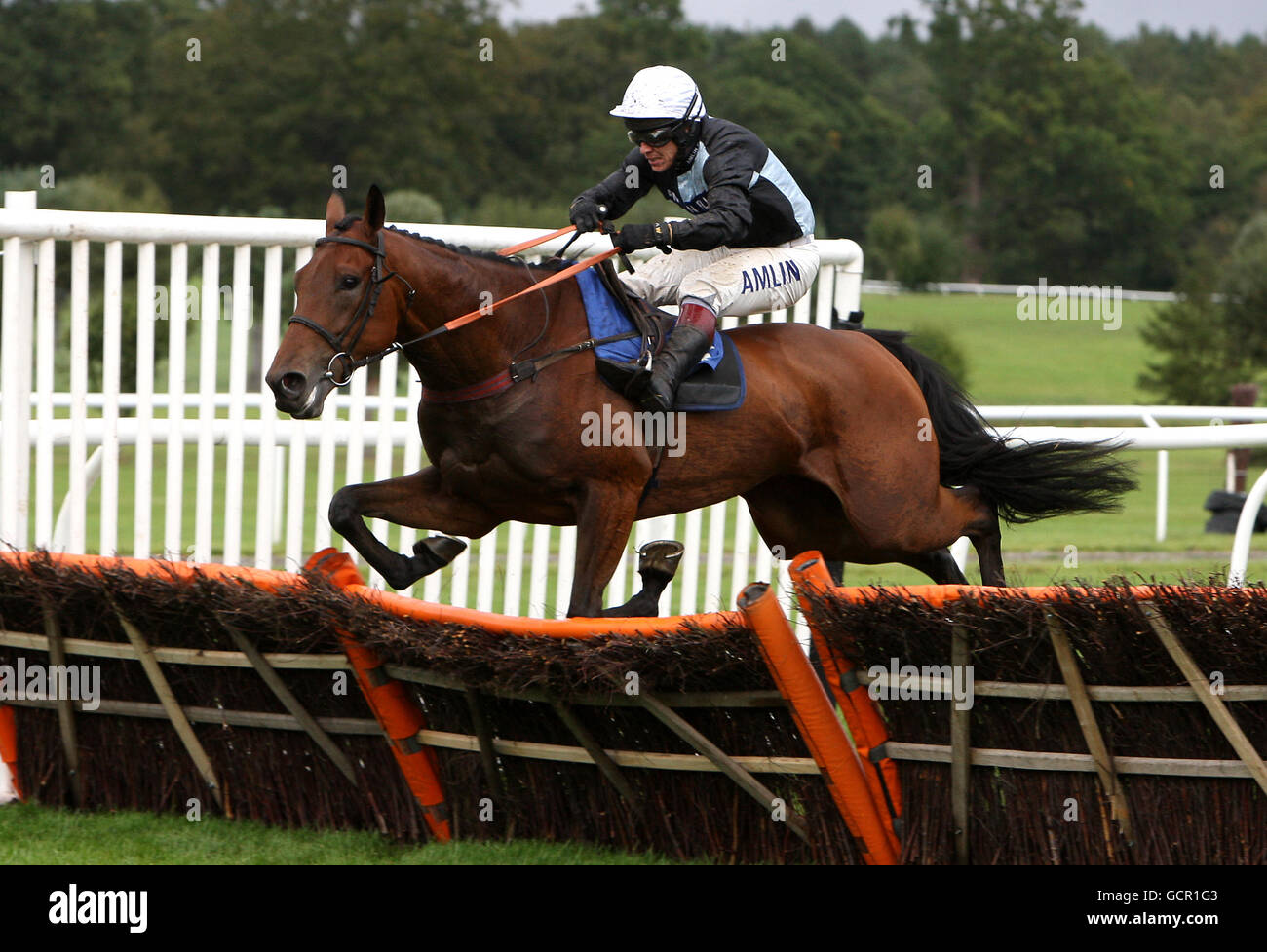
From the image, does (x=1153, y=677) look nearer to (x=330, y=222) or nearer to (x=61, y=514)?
(x=330, y=222)

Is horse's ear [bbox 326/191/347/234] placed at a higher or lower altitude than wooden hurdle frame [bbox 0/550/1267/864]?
higher

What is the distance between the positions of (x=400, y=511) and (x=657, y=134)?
1.41 m

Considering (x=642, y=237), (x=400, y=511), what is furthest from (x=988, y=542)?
(x=400, y=511)

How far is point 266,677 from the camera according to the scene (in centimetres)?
429

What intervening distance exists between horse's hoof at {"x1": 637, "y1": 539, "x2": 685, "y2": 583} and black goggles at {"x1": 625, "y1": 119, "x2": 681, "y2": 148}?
126 cm

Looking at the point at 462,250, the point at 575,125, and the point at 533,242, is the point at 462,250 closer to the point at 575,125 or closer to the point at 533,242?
the point at 533,242

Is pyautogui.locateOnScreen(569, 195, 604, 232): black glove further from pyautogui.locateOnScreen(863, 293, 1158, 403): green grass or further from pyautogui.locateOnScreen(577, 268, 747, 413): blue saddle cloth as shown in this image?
pyautogui.locateOnScreen(863, 293, 1158, 403): green grass

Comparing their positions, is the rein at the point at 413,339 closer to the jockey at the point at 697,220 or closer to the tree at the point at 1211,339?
the jockey at the point at 697,220

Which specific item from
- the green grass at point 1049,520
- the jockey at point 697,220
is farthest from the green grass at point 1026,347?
the jockey at point 697,220

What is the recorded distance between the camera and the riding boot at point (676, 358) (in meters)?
4.73

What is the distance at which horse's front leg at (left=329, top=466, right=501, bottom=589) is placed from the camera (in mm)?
4871

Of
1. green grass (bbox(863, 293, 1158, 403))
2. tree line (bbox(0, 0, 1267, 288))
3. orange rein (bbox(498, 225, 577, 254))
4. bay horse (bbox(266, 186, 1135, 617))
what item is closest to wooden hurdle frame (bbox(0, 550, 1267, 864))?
bay horse (bbox(266, 186, 1135, 617))
